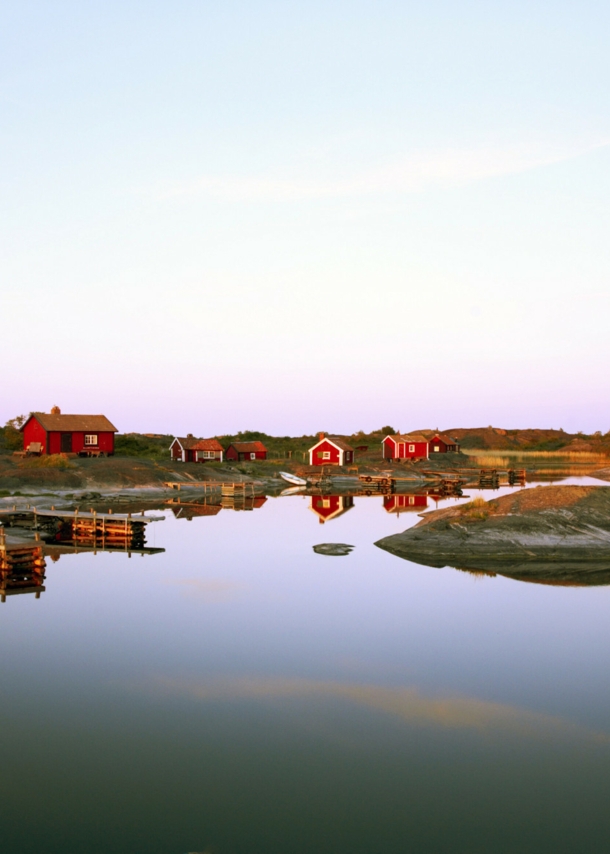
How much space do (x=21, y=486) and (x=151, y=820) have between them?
185 feet

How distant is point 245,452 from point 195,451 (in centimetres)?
905

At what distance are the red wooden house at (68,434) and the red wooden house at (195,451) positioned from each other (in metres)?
9.86

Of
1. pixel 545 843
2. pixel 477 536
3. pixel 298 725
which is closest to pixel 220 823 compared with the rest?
pixel 298 725

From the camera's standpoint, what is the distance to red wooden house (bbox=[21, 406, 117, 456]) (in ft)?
269

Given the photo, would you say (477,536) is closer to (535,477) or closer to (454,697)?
(454,697)

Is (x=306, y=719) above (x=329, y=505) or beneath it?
beneath

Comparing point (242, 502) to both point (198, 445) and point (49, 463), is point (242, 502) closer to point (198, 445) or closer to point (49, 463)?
point (49, 463)

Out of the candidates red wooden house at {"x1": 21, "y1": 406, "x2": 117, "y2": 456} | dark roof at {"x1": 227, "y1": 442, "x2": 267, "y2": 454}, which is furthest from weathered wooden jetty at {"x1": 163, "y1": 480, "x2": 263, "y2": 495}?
dark roof at {"x1": 227, "y1": 442, "x2": 267, "y2": 454}

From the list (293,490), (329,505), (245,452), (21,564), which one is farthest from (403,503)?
(21,564)

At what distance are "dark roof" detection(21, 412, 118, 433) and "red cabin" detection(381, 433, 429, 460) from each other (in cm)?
4603

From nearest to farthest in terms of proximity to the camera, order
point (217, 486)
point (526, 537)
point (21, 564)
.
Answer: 1. point (21, 564)
2. point (526, 537)
3. point (217, 486)

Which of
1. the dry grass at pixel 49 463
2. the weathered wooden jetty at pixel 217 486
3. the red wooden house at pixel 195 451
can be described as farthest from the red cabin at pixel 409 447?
the dry grass at pixel 49 463

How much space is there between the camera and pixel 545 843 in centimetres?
1181

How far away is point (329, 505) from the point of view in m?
66.8
